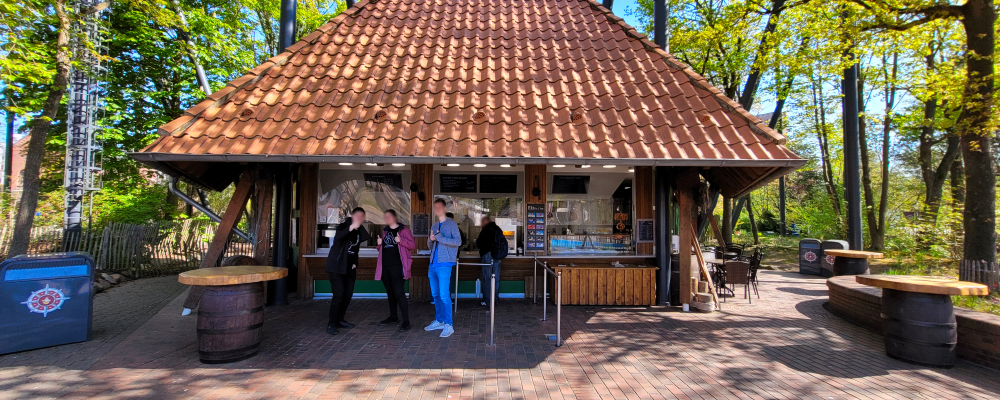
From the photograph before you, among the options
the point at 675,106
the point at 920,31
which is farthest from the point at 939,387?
the point at 920,31

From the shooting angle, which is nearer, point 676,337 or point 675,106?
point 676,337

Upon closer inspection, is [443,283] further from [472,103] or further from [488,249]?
[472,103]

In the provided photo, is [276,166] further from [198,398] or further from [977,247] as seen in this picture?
[977,247]

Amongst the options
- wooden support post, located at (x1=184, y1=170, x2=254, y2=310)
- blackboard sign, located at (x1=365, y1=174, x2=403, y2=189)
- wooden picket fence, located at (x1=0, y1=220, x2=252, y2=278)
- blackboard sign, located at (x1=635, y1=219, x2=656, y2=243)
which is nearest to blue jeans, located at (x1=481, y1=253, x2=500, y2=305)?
blackboard sign, located at (x1=365, y1=174, x2=403, y2=189)

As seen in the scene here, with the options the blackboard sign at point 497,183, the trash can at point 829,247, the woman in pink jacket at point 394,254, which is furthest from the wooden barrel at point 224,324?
the trash can at point 829,247

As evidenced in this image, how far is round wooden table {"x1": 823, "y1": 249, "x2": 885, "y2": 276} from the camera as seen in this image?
10852 millimetres

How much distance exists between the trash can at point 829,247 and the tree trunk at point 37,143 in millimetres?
20686

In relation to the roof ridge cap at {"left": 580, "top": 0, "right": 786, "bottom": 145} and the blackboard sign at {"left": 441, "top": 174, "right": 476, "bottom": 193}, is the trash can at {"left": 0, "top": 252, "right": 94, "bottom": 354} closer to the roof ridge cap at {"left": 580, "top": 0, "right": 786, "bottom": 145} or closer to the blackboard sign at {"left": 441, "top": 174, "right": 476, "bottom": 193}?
the blackboard sign at {"left": 441, "top": 174, "right": 476, "bottom": 193}

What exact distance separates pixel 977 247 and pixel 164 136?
43.1 ft

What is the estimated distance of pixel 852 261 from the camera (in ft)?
37.0

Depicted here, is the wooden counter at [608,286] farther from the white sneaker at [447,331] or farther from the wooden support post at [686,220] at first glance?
the white sneaker at [447,331]

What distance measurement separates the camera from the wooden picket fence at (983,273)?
7309mm

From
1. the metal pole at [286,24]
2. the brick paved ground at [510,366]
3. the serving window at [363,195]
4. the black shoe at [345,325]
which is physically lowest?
the brick paved ground at [510,366]

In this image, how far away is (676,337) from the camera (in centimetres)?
583
